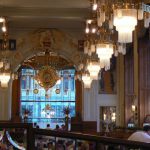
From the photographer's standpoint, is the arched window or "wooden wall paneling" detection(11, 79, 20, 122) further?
the arched window

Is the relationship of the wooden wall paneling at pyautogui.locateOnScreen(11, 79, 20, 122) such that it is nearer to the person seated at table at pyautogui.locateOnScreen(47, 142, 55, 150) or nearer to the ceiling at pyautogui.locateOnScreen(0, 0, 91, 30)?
the ceiling at pyautogui.locateOnScreen(0, 0, 91, 30)

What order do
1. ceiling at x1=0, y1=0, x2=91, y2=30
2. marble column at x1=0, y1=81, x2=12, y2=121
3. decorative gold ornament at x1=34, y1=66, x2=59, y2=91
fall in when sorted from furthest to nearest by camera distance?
decorative gold ornament at x1=34, y1=66, x2=59, y2=91 → marble column at x1=0, y1=81, x2=12, y2=121 → ceiling at x1=0, y1=0, x2=91, y2=30

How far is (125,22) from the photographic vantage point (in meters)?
7.47

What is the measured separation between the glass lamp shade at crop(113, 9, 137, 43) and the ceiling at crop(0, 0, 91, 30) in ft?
35.9

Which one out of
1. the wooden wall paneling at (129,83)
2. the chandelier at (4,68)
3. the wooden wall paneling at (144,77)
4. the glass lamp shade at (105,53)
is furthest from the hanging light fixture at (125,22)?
the wooden wall paneling at (129,83)

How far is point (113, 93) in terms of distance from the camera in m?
28.4

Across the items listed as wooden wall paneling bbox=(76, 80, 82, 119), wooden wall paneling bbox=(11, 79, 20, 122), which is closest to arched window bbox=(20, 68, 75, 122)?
wooden wall paneling bbox=(11, 79, 20, 122)

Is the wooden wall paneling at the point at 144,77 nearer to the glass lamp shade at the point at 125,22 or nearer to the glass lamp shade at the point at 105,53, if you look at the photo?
the glass lamp shade at the point at 105,53

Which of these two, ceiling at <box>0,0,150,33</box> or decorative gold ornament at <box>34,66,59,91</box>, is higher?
ceiling at <box>0,0,150,33</box>

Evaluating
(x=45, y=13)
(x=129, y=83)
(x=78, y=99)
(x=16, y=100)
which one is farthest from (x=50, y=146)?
(x=16, y=100)

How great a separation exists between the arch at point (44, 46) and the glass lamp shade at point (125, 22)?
18138 mm

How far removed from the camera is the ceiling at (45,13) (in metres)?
18.8

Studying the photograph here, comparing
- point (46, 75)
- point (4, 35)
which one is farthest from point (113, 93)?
point (4, 35)

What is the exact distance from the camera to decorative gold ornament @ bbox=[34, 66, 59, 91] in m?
29.2
